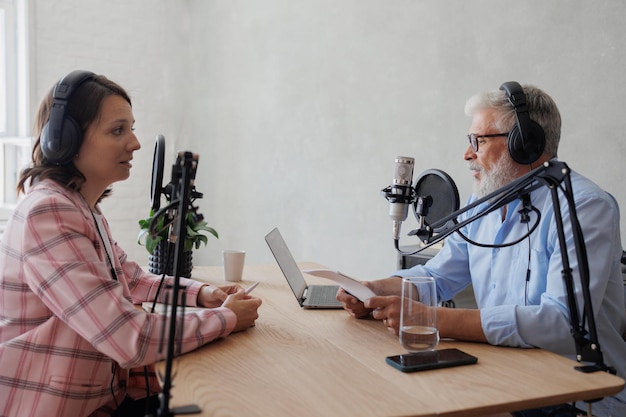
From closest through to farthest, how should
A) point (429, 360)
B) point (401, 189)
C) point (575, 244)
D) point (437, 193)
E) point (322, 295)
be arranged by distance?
point (575, 244) < point (429, 360) < point (401, 189) < point (437, 193) < point (322, 295)

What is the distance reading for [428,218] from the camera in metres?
1.54

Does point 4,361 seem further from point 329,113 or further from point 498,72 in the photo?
point 329,113

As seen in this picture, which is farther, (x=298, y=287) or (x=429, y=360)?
(x=298, y=287)

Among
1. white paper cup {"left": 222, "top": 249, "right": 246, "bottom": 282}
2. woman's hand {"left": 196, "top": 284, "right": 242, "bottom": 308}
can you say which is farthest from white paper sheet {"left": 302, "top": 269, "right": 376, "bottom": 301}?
white paper cup {"left": 222, "top": 249, "right": 246, "bottom": 282}

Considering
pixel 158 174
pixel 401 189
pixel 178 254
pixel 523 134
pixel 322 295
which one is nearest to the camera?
pixel 178 254

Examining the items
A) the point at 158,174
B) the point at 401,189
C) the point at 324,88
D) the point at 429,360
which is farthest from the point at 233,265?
the point at 324,88

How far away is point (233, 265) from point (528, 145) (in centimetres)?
105

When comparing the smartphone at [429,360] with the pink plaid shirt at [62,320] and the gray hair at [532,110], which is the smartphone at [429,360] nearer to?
the pink plaid shirt at [62,320]

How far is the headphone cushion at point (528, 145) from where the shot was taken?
1.67 metres

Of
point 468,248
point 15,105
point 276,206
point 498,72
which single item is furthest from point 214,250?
point 468,248

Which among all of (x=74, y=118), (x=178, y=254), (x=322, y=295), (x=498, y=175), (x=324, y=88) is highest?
(x=324, y=88)

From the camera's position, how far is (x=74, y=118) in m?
1.47

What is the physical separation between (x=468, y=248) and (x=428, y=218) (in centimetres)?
44

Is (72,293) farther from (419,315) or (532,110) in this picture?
(532,110)
